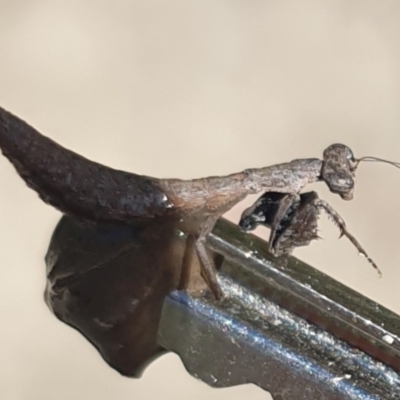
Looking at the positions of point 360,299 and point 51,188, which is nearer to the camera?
point 360,299

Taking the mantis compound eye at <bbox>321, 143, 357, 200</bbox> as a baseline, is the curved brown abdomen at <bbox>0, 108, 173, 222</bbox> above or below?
below

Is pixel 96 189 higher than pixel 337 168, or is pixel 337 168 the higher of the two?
pixel 337 168

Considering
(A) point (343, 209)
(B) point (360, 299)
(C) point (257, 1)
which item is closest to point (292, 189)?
(B) point (360, 299)

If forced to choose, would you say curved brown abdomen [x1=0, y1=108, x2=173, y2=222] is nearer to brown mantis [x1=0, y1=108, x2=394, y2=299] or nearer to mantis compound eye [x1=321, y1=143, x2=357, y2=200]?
brown mantis [x1=0, y1=108, x2=394, y2=299]

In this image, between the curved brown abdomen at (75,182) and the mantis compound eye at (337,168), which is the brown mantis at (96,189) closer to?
the curved brown abdomen at (75,182)

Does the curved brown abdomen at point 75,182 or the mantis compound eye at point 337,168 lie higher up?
the mantis compound eye at point 337,168

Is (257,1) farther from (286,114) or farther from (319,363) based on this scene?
(319,363)

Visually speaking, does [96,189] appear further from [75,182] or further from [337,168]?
[337,168]

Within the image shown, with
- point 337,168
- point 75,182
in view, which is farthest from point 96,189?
point 337,168

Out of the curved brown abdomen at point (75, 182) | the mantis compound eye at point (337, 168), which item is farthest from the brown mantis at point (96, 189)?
the mantis compound eye at point (337, 168)

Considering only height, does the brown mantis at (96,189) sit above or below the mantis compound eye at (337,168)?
below

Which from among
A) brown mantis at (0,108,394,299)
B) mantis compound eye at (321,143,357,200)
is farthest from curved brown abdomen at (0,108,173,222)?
mantis compound eye at (321,143,357,200)
